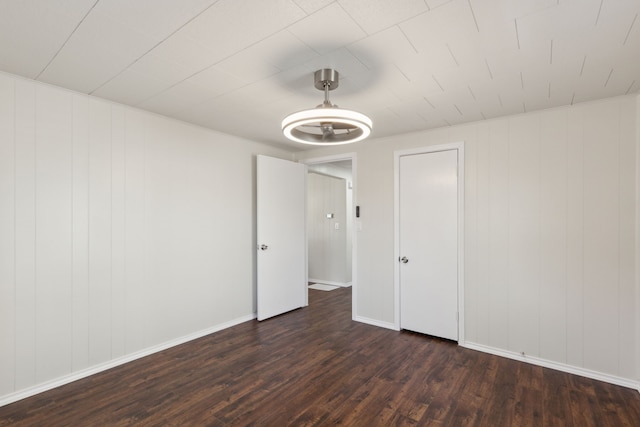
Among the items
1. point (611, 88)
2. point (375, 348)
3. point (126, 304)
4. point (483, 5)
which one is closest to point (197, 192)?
point (126, 304)

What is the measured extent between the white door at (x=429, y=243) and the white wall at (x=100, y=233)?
2129 mm

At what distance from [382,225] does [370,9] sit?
8.86ft

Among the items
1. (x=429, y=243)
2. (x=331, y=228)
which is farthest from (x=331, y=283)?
(x=429, y=243)

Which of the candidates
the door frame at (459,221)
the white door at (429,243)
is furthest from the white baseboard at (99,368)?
the white door at (429,243)

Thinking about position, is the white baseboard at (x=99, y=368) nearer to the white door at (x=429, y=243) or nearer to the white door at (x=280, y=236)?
the white door at (x=280, y=236)

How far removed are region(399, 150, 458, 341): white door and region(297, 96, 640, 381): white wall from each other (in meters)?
0.16

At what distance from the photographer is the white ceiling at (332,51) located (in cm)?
154

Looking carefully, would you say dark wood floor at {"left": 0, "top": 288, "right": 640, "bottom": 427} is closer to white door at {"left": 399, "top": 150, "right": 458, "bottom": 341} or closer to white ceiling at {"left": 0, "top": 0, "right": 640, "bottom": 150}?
white door at {"left": 399, "top": 150, "right": 458, "bottom": 341}

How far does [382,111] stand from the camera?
9.74 ft

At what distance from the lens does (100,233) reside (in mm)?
2740

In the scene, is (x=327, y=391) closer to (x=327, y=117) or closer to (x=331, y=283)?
(x=327, y=117)

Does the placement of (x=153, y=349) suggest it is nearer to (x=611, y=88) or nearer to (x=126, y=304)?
(x=126, y=304)

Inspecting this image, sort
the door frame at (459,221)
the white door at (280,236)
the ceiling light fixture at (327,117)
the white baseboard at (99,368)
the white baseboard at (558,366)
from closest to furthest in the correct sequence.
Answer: the ceiling light fixture at (327,117) → the white baseboard at (99,368) → the white baseboard at (558,366) → the door frame at (459,221) → the white door at (280,236)

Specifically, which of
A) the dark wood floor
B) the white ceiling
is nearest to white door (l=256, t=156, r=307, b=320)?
the dark wood floor
